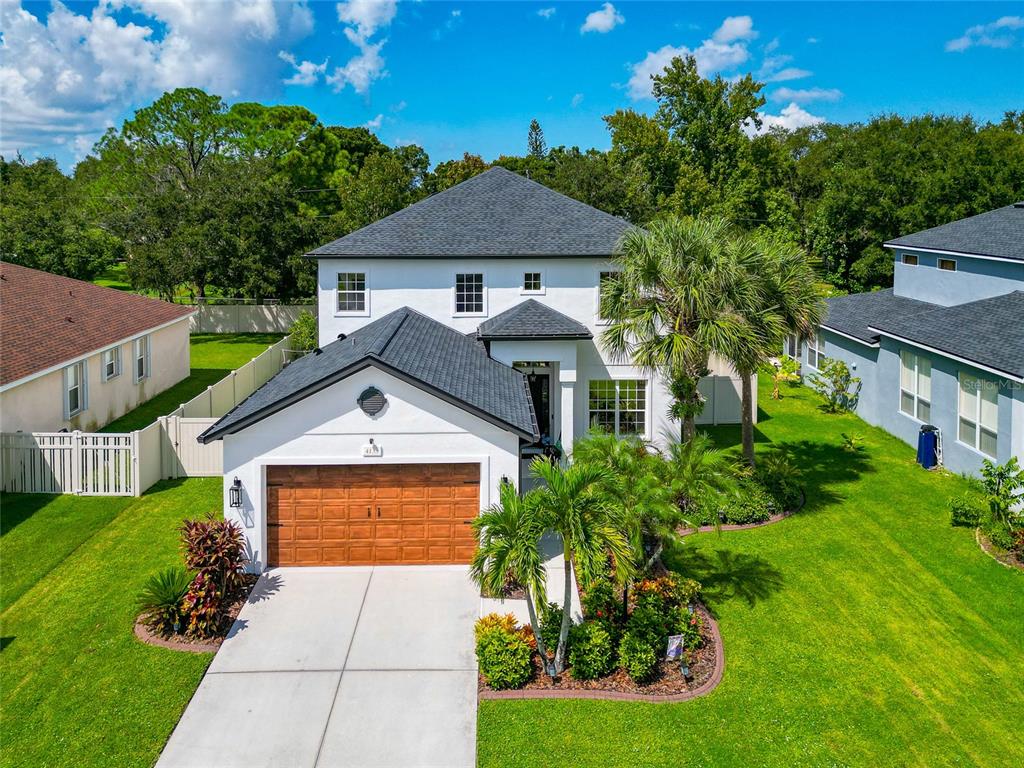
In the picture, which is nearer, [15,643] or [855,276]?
[15,643]

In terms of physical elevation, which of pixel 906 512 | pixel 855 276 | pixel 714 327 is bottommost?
pixel 906 512

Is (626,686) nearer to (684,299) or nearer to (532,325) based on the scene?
(684,299)

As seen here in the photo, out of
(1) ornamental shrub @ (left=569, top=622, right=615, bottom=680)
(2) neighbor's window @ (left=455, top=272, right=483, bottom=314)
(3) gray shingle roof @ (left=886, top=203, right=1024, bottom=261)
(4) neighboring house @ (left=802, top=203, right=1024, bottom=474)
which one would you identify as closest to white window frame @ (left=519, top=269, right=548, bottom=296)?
(2) neighbor's window @ (left=455, top=272, right=483, bottom=314)

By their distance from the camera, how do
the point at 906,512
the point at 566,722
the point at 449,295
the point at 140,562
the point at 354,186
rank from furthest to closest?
1. the point at 354,186
2. the point at 449,295
3. the point at 906,512
4. the point at 140,562
5. the point at 566,722

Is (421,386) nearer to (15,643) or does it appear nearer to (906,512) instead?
(15,643)

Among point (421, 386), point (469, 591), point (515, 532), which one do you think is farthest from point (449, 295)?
point (515, 532)

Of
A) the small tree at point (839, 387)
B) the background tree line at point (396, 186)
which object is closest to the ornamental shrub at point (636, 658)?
the small tree at point (839, 387)

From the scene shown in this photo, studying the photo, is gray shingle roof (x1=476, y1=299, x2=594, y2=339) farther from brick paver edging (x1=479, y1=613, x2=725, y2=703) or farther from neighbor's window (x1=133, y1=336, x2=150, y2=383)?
neighbor's window (x1=133, y1=336, x2=150, y2=383)
